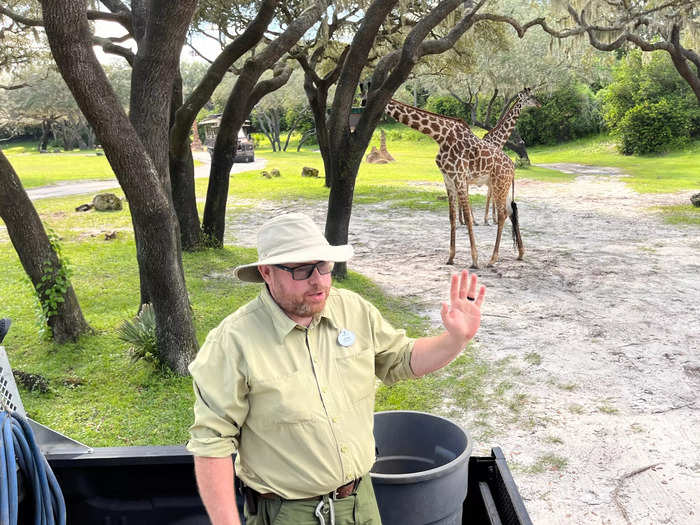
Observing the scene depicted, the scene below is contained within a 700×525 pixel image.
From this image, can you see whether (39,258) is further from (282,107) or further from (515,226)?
(282,107)

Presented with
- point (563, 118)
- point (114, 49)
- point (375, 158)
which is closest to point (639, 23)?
point (114, 49)

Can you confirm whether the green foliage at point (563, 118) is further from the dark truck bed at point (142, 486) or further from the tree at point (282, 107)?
the dark truck bed at point (142, 486)

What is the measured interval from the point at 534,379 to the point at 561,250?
5.43m

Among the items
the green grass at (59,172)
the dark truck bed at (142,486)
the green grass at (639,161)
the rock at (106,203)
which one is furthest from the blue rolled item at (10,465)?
the green grass at (59,172)

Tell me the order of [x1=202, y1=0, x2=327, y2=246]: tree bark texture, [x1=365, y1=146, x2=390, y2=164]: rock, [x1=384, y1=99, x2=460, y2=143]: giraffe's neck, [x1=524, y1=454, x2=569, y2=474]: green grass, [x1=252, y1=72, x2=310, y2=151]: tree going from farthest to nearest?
[x1=252, y1=72, x2=310, y2=151]: tree
[x1=365, y1=146, x2=390, y2=164]: rock
[x1=384, y1=99, x2=460, y2=143]: giraffe's neck
[x1=202, y1=0, x2=327, y2=246]: tree bark texture
[x1=524, y1=454, x2=569, y2=474]: green grass

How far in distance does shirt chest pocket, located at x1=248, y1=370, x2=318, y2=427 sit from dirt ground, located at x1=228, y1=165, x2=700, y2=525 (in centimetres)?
239

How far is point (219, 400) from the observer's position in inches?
82.1

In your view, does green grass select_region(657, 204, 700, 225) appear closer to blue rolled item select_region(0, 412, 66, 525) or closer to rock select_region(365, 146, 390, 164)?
blue rolled item select_region(0, 412, 66, 525)

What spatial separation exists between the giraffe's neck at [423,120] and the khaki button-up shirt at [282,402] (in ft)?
25.1

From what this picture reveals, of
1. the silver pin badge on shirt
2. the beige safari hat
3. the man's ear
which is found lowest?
the silver pin badge on shirt

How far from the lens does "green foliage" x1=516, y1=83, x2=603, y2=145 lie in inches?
1389

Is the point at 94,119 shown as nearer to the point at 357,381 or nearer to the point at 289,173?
the point at 357,381

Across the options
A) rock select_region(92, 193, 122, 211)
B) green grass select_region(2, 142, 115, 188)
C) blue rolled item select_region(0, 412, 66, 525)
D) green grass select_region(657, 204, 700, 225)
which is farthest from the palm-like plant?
green grass select_region(2, 142, 115, 188)

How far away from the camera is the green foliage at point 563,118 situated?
116 feet
